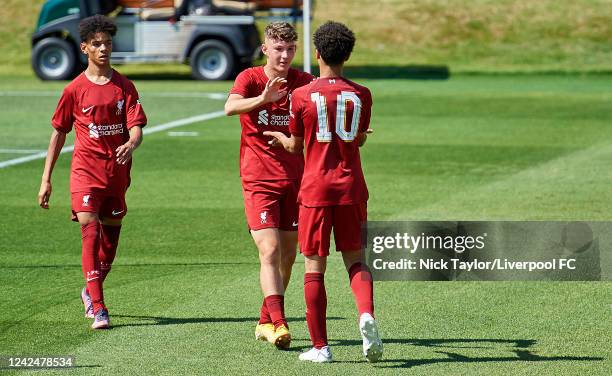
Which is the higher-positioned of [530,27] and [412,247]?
[412,247]

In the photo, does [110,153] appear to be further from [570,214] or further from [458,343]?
[570,214]

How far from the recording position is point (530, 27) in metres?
38.0

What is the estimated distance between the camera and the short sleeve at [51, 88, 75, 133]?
30.0 feet

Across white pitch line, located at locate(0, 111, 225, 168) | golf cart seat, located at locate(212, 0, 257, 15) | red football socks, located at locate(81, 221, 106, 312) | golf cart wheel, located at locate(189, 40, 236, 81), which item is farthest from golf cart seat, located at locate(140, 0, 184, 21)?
red football socks, located at locate(81, 221, 106, 312)

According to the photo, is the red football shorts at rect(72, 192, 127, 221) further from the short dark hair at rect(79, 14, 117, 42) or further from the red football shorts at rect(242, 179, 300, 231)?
the red football shorts at rect(242, 179, 300, 231)

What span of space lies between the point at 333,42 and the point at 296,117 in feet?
1.66

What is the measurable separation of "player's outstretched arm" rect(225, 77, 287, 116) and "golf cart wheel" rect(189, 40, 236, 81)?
22.8 meters

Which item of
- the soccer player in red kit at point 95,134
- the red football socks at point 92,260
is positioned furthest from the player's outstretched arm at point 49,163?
the red football socks at point 92,260

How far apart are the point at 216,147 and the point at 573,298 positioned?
34.2ft

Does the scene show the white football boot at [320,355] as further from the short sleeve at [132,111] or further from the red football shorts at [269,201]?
the short sleeve at [132,111]

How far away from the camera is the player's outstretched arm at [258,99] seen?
791cm

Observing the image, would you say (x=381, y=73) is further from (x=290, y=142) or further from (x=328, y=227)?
(x=328, y=227)

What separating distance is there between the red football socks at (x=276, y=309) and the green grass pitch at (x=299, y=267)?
0.21m

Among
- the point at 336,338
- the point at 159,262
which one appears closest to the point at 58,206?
the point at 159,262
